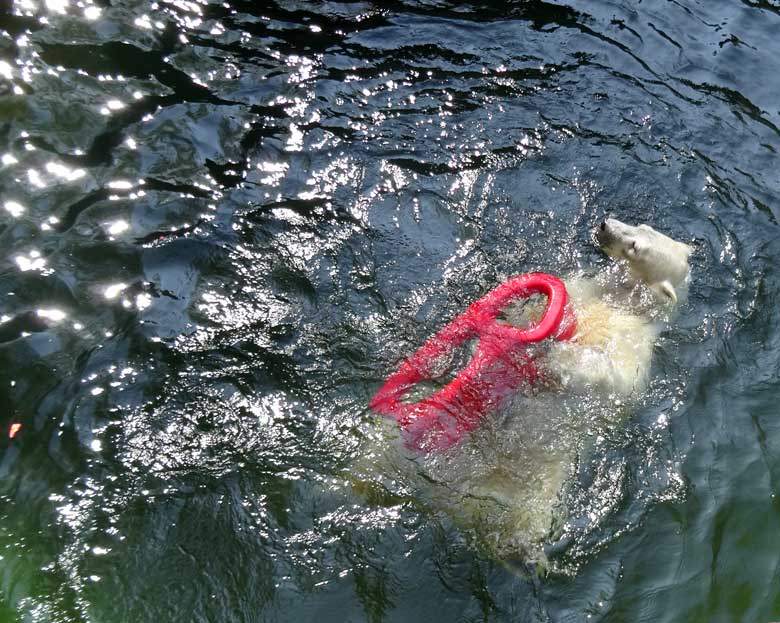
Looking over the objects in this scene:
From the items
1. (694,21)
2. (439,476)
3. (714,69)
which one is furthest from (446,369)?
(694,21)

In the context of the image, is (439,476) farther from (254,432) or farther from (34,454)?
(34,454)

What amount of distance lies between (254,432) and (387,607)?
1.28m

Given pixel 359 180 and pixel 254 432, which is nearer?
pixel 254 432

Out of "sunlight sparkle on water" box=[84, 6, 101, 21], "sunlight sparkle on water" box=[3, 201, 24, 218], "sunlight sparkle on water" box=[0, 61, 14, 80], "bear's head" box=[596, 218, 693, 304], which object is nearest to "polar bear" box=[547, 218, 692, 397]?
"bear's head" box=[596, 218, 693, 304]

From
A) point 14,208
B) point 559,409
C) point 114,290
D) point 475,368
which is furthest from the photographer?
point 14,208

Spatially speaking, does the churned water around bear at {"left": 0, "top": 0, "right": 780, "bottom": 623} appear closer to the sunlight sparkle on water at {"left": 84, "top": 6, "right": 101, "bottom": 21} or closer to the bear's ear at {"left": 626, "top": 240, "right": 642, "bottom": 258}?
the sunlight sparkle on water at {"left": 84, "top": 6, "right": 101, "bottom": 21}

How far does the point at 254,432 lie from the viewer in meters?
4.32

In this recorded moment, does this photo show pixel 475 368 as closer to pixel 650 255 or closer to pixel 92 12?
pixel 650 255

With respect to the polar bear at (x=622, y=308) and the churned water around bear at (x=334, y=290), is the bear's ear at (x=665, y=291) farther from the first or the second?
the churned water around bear at (x=334, y=290)

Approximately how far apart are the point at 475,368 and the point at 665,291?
197cm

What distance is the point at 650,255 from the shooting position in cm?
565

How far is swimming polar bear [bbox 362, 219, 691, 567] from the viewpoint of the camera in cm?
418

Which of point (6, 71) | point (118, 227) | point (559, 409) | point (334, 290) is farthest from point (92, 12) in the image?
point (559, 409)

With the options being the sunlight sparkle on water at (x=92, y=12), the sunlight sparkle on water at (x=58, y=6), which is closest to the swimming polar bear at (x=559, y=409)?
the sunlight sparkle on water at (x=92, y=12)
